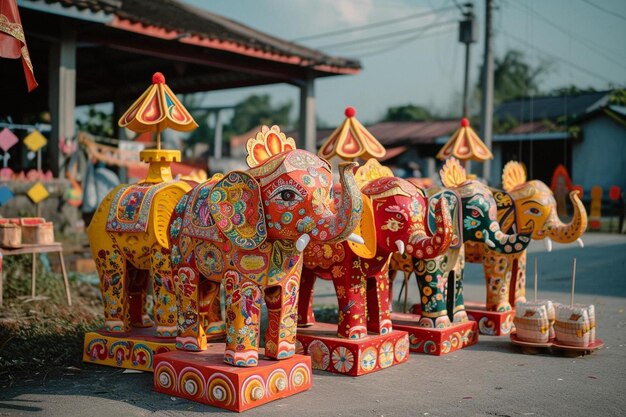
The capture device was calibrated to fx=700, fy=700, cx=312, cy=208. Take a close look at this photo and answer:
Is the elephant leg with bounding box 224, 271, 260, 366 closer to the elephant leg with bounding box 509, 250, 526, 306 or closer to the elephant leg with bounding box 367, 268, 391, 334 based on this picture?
the elephant leg with bounding box 367, 268, 391, 334

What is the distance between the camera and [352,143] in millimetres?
7629

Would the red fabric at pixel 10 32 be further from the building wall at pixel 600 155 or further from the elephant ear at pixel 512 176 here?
the building wall at pixel 600 155

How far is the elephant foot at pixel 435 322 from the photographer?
686 centimetres

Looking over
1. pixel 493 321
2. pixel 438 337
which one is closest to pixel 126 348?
pixel 438 337

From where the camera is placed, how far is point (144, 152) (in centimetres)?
626

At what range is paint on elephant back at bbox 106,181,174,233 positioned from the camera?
591 centimetres

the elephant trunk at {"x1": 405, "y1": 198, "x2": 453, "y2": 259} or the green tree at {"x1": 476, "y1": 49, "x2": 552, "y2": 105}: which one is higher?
the green tree at {"x1": 476, "y1": 49, "x2": 552, "y2": 105}

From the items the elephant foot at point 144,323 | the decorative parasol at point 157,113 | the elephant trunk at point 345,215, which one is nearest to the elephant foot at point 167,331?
the elephant foot at point 144,323

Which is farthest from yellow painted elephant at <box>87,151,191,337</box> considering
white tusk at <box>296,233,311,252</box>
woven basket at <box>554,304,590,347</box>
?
woven basket at <box>554,304,590,347</box>

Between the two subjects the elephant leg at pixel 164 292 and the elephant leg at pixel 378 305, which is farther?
the elephant leg at pixel 378 305

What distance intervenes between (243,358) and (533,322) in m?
3.22

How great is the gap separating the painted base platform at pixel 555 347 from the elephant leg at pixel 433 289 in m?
0.75

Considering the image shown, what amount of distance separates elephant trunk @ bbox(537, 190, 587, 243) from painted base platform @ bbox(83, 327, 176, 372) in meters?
4.32

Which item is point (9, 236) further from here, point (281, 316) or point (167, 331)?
point (281, 316)
